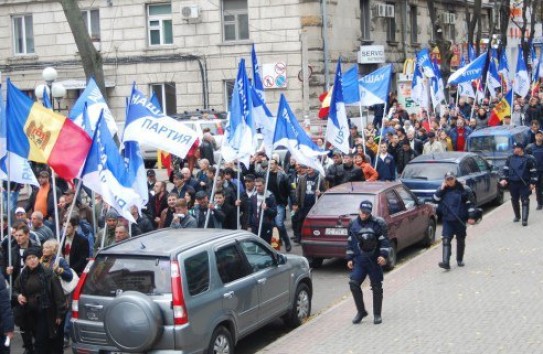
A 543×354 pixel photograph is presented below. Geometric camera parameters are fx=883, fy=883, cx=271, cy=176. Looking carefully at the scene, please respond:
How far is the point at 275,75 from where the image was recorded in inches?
1225

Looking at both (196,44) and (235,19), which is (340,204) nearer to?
(235,19)

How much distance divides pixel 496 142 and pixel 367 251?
12.6 meters

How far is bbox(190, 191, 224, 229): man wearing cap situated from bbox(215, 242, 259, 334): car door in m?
3.74

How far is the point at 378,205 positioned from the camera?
14.8 metres

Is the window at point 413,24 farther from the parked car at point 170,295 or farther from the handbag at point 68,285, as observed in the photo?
the handbag at point 68,285

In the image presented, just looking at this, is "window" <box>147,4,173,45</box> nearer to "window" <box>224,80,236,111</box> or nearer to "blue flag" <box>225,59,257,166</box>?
"window" <box>224,80,236,111</box>

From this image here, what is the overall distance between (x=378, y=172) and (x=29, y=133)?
9950 millimetres

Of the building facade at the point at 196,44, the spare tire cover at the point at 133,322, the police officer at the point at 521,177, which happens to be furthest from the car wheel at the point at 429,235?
the building facade at the point at 196,44

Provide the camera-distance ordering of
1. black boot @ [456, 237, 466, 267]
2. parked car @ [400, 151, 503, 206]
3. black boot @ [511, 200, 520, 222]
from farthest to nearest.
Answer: parked car @ [400, 151, 503, 206] → black boot @ [511, 200, 520, 222] → black boot @ [456, 237, 466, 267]

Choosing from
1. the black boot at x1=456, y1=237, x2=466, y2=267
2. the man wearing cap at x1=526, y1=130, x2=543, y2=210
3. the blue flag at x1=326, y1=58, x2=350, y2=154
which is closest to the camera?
the black boot at x1=456, y1=237, x2=466, y2=267

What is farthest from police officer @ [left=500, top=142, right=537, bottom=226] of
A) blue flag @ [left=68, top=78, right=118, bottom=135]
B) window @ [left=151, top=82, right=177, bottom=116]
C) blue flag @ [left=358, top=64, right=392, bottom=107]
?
window @ [left=151, top=82, right=177, bottom=116]

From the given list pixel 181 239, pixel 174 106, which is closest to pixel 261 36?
pixel 174 106

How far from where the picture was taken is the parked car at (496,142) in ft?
73.9

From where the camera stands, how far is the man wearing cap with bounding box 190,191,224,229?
14234 mm
